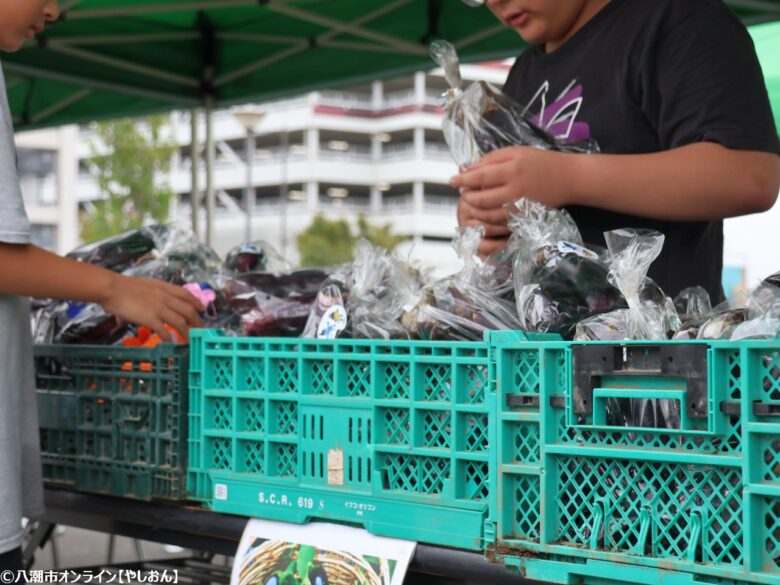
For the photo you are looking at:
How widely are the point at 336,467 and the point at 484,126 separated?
0.73 meters

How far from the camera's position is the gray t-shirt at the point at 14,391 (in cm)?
181

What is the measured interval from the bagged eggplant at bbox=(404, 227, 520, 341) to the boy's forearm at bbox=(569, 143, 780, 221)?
10.0 inches

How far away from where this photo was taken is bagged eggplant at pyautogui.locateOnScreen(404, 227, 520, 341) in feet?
5.41

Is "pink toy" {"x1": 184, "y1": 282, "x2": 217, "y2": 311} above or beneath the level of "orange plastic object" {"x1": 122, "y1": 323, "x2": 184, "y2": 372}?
above

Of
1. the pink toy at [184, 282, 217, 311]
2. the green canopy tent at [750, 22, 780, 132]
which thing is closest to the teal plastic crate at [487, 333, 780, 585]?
the pink toy at [184, 282, 217, 311]

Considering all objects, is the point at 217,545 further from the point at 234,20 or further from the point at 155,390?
the point at 234,20

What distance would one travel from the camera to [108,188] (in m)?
35.2

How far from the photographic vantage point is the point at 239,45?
680 cm

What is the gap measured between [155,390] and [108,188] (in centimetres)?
3449

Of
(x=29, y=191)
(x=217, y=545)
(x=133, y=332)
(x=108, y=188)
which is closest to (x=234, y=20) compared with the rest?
(x=133, y=332)

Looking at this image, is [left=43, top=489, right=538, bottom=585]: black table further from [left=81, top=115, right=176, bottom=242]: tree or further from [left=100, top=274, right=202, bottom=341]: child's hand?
[left=81, top=115, right=176, bottom=242]: tree

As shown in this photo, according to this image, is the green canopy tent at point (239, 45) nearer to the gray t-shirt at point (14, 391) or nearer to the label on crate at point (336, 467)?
the gray t-shirt at point (14, 391)

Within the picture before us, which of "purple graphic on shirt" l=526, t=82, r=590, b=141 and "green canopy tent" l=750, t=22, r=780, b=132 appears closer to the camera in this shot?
"purple graphic on shirt" l=526, t=82, r=590, b=141

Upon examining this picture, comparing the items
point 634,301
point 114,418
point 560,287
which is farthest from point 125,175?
point 634,301
